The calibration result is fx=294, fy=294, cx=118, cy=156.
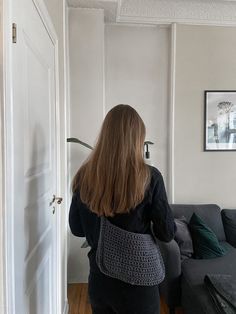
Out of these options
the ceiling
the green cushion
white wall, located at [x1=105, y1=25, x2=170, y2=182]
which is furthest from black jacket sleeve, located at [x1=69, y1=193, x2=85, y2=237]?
the ceiling

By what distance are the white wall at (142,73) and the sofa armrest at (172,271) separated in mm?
1146

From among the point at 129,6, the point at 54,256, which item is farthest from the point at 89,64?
the point at 54,256

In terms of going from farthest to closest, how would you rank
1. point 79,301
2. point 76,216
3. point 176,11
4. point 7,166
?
point 176,11 → point 79,301 → point 76,216 → point 7,166

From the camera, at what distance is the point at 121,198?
3.74ft

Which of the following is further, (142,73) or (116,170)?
(142,73)

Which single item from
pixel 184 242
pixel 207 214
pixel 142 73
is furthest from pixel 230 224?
pixel 142 73

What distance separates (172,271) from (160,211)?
1.24 metres

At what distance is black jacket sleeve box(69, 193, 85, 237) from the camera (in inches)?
50.1

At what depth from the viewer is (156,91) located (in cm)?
314

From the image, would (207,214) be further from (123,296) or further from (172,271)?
(123,296)

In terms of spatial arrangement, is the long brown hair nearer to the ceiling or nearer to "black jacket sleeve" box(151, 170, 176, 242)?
"black jacket sleeve" box(151, 170, 176, 242)

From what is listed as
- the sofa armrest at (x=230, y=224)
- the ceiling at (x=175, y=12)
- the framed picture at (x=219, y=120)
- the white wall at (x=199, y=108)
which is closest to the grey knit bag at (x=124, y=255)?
the sofa armrest at (x=230, y=224)

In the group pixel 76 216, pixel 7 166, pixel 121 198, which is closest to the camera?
pixel 7 166

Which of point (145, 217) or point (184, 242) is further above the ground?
point (145, 217)
